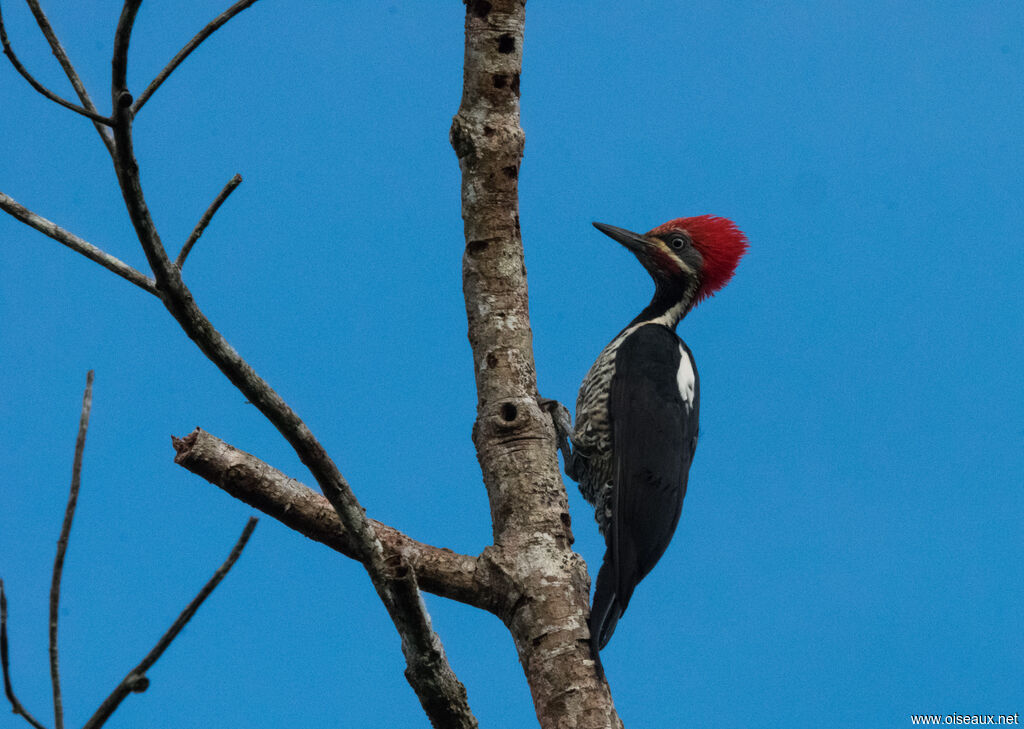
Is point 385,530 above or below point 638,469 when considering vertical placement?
below

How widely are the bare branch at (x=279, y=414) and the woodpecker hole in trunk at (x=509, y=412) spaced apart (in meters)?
1.03

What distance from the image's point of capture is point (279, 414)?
1763 mm

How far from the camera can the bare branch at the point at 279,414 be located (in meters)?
1.50

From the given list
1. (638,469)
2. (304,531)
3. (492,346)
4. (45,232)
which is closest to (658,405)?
(638,469)

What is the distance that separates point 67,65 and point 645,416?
2529 mm

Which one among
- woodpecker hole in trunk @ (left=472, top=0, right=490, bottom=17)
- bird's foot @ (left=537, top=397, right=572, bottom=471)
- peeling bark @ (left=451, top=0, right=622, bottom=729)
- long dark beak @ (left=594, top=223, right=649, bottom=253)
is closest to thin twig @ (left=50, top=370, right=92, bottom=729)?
peeling bark @ (left=451, top=0, right=622, bottom=729)

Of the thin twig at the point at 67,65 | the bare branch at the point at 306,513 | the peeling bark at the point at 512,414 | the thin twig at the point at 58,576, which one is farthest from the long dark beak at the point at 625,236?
the thin twig at the point at 58,576

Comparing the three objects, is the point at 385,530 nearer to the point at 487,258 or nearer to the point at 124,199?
the point at 487,258

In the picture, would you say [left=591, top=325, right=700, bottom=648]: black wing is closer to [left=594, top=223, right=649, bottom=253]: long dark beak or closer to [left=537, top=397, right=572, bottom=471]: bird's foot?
[left=537, top=397, right=572, bottom=471]: bird's foot

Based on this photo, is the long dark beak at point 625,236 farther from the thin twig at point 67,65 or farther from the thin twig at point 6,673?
the thin twig at point 6,673

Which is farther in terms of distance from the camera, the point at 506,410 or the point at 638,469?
the point at 638,469

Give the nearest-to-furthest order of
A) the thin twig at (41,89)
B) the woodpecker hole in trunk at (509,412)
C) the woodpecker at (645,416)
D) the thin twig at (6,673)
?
the thin twig at (6,673) < the thin twig at (41,89) < the woodpecker hole in trunk at (509,412) < the woodpecker at (645,416)

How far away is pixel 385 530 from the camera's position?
9.05 ft

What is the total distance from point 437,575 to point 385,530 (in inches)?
7.2
